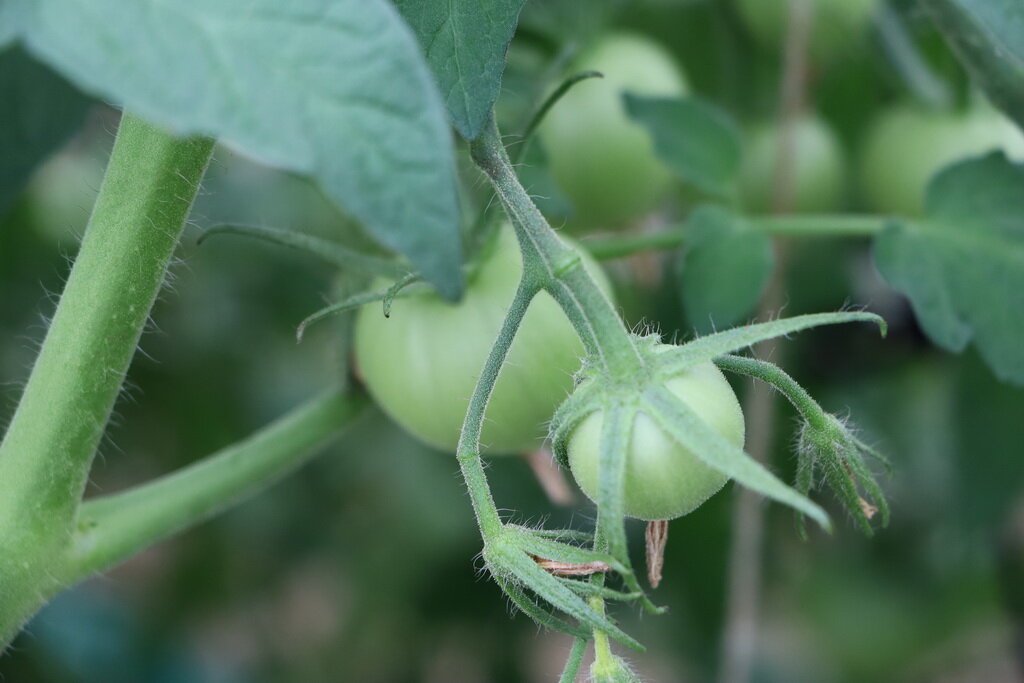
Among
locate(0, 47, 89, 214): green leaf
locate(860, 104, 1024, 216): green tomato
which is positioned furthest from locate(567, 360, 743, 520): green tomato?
locate(860, 104, 1024, 216): green tomato

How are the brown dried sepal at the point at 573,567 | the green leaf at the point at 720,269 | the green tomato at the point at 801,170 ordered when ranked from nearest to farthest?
the brown dried sepal at the point at 573,567 → the green leaf at the point at 720,269 → the green tomato at the point at 801,170

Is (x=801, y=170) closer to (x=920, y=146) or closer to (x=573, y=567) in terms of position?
(x=920, y=146)

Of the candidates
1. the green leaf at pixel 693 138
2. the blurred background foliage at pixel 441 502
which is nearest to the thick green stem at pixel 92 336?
the green leaf at pixel 693 138

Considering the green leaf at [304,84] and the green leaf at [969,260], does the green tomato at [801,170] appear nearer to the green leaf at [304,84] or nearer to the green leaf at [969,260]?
the green leaf at [969,260]

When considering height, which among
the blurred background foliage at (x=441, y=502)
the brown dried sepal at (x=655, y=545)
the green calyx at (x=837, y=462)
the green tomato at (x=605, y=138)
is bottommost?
the blurred background foliage at (x=441, y=502)

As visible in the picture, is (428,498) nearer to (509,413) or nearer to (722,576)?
(722,576)

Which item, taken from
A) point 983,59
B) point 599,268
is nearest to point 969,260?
point 983,59
